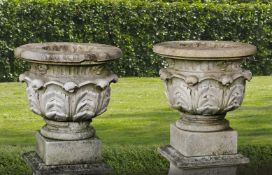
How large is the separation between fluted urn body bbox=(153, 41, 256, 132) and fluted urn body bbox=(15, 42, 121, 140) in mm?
563

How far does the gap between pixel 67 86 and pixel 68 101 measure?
136 mm

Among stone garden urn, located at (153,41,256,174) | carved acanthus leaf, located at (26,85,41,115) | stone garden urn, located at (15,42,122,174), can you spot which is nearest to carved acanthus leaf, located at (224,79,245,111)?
stone garden urn, located at (153,41,256,174)

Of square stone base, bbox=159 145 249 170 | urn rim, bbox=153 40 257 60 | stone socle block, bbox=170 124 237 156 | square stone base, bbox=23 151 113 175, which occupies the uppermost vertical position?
urn rim, bbox=153 40 257 60

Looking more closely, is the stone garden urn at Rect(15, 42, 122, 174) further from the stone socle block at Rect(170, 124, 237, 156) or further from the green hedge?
the green hedge

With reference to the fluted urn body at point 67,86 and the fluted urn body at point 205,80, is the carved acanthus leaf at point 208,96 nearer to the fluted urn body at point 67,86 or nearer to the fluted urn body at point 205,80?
the fluted urn body at point 205,80

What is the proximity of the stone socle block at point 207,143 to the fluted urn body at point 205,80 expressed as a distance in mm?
59

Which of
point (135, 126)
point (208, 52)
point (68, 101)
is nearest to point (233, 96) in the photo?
point (208, 52)

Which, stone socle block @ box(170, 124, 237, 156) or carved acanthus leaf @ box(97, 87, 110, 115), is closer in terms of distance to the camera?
carved acanthus leaf @ box(97, 87, 110, 115)

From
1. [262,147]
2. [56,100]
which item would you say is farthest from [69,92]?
[262,147]

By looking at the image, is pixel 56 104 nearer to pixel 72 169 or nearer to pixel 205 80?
pixel 72 169

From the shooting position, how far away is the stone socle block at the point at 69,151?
224 inches

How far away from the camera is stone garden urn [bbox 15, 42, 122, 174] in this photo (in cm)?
554

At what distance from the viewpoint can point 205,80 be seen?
592 centimetres

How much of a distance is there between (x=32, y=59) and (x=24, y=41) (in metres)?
9.74
